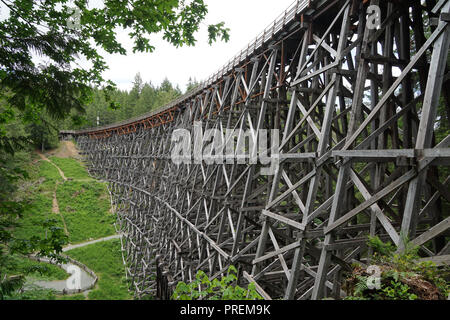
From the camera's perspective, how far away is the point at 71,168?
39875 millimetres

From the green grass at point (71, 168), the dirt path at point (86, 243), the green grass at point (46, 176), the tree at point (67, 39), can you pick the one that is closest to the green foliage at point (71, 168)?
the green grass at point (71, 168)

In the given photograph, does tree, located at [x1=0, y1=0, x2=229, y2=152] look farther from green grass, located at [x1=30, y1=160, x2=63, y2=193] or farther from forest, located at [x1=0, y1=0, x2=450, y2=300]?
green grass, located at [x1=30, y1=160, x2=63, y2=193]

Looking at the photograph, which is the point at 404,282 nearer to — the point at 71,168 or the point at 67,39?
the point at 67,39

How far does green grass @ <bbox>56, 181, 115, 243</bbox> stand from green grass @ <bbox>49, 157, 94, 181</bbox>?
4.19 m

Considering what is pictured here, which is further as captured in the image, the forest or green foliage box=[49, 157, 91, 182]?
green foliage box=[49, 157, 91, 182]

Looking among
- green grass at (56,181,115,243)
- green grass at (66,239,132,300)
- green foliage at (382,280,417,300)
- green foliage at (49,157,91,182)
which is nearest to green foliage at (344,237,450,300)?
green foliage at (382,280,417,300)

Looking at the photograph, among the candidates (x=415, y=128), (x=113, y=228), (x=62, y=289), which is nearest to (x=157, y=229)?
(x=62, y=289)

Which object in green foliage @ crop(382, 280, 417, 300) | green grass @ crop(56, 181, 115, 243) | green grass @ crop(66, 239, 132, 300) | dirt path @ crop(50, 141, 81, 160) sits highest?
dirt path @ crop(50, 141, 81, 160)

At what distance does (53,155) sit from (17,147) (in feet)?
166

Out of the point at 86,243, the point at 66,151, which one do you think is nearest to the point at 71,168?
the point at 66,151

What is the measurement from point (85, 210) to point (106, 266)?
1119 centimetres

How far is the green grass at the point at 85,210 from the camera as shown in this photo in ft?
78.6

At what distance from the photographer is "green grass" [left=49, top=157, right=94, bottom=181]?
3734 centimetres
